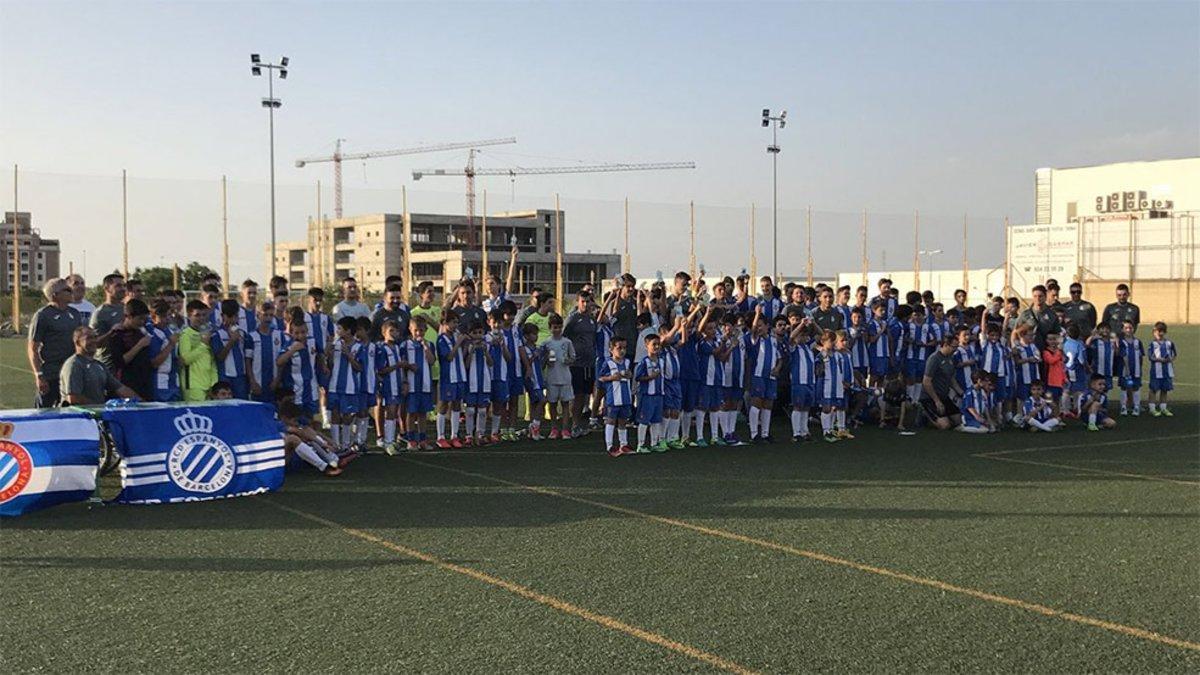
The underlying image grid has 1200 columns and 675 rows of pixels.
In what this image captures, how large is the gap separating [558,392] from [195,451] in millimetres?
5327

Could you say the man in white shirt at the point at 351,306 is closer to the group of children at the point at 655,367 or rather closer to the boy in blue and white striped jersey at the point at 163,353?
the group of children at the point at 655,367

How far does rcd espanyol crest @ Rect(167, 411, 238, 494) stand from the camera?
29.7ft

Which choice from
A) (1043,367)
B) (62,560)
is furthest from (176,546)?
(1043,367)

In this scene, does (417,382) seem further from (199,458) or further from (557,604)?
(557,604)

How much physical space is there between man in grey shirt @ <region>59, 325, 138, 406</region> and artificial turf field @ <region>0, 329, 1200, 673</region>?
1.25 meters

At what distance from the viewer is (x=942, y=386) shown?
1476 cm

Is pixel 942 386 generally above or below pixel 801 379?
below

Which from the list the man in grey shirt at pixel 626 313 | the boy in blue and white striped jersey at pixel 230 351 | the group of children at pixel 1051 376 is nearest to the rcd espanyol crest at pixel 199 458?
the boy in blue and white striped jersey at pixel 230 351

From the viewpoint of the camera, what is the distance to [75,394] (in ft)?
31.5

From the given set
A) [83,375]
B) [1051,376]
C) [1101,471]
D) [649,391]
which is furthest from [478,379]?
[1051,376]

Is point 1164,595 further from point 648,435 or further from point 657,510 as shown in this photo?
point 648,435

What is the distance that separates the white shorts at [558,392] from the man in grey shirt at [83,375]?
17.9ft

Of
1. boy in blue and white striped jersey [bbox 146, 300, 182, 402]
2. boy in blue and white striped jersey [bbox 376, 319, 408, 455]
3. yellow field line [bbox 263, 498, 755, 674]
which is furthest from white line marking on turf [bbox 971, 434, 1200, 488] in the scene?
boy in blue and white striped jersey [bbox 146, 300, 182, 402]

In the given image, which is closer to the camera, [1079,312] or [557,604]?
[557,604]
